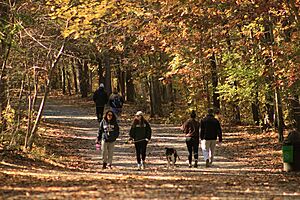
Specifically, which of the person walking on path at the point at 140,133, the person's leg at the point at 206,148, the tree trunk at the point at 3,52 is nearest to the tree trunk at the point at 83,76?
the tree trunk at the point at 3,52

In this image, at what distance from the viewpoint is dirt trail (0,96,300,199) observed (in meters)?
11.0

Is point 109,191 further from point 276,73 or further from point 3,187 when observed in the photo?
point 276,73

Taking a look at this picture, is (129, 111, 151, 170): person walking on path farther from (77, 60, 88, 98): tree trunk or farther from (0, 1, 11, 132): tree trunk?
(77, 60, 88, 98): tree trunk

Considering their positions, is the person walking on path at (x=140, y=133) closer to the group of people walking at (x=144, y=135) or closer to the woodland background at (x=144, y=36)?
the group of people walking at (x=144, y=135)

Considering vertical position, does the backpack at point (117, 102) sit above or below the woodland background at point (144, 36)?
below

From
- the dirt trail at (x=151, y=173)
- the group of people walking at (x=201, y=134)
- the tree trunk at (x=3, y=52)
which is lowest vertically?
the dirt trail at (x=151, y=173)

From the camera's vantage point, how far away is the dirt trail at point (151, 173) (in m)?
11.0

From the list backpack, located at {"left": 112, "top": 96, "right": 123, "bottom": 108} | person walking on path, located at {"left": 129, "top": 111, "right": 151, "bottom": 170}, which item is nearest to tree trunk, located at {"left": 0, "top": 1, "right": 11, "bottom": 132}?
person walking on path, located at {"left": 129, "top": 111, "right": 151, "bottom": 170}

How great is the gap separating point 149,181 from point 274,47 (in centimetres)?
749

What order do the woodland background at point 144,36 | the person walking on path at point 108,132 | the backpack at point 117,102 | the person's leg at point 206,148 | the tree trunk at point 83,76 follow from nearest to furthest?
the woodland background at point 144,36 → the person walking on path at point 108,132 → the person's leg at point 206,148 → the backpack at point 117,102 → the tree trunk at point 83,76

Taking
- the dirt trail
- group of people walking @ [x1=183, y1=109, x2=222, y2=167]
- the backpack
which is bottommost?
the dirt trail

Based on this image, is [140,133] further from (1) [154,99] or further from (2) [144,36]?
(1) [154,99]

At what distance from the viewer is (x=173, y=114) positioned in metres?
36.8

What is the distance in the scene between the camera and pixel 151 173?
642 inches
